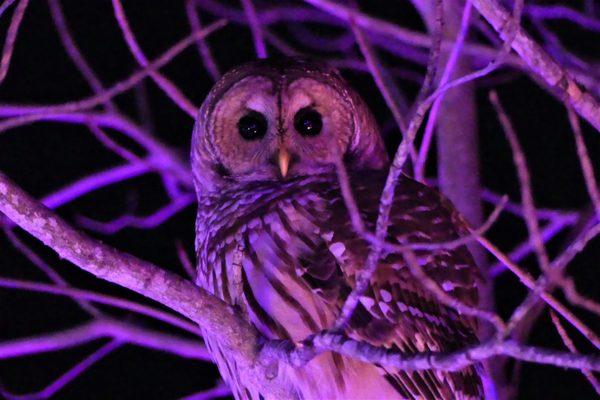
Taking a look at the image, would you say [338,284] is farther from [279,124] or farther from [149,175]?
[149,175]

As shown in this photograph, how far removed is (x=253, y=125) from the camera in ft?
9.30

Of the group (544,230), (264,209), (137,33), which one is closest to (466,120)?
(544,230)

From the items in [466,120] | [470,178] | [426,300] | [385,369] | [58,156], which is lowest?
[385,369]

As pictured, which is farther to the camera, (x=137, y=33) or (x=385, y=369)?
(x=137, y=33)

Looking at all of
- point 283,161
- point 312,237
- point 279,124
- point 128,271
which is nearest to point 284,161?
point 283,161

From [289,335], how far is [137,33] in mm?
2858

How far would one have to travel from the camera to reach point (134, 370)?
5023 mm

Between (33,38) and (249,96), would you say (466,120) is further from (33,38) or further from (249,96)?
(33,38)

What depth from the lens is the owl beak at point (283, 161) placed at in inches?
107

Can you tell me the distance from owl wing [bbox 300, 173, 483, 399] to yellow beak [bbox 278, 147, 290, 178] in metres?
0.26

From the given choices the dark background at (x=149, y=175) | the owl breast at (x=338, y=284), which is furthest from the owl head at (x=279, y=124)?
the dark background at (x=149, y=175)

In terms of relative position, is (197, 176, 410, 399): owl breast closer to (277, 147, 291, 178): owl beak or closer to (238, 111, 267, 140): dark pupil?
(277, 147, 291, 178): owl beak

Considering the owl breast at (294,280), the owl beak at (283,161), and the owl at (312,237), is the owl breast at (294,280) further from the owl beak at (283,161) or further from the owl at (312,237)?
the owl beak at (283,161)

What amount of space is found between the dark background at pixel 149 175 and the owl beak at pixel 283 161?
1.85 m
